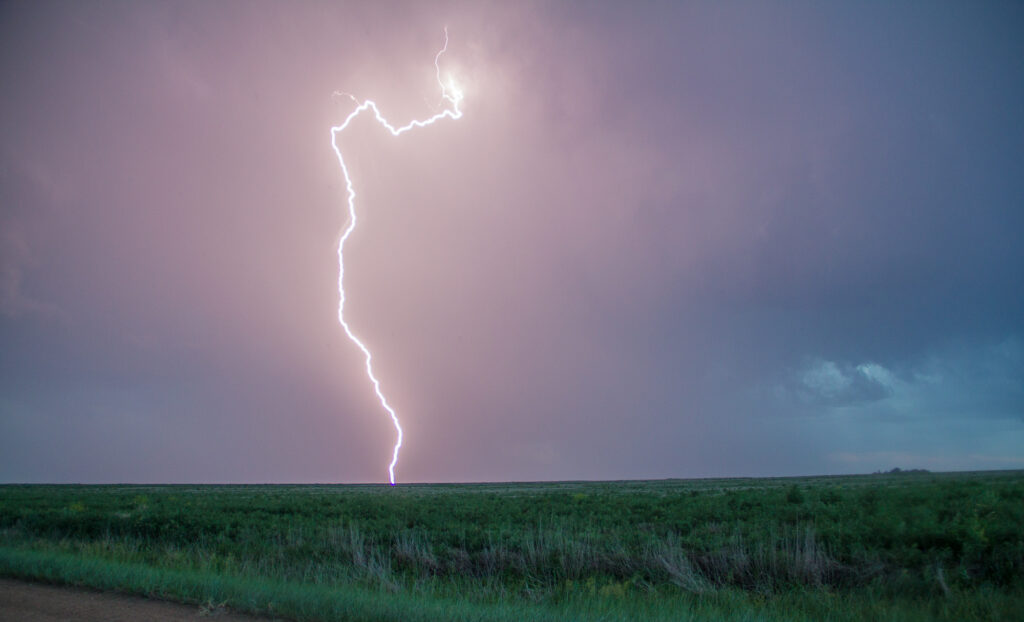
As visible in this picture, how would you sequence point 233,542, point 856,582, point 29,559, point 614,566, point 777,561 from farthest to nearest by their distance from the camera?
1. point 233,542
2. point 614,566
3. point 777,561
4. point 856,582
5. point 29,559

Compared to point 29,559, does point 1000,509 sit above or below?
above

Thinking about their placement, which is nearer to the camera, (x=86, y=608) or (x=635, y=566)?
(x=86, y=608)

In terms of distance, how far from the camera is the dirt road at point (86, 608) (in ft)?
26.9

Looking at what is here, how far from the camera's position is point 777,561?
13961 mm

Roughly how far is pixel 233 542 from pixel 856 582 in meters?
18.4

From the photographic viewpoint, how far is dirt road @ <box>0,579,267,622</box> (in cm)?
820

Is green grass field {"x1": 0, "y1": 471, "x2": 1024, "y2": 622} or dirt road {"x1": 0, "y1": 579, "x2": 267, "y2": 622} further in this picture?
green grass field {"x1": 0, "y1": 471, "x2": 1024, "y2": 622}

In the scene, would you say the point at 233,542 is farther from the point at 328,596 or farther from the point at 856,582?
the point at 856,582

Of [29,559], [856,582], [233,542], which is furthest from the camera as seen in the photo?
[233,542]

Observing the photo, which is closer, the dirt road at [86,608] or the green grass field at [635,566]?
the dirt road at [86,608]

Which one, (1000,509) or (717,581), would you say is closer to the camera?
(1000,509)

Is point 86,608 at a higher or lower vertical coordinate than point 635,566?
higher

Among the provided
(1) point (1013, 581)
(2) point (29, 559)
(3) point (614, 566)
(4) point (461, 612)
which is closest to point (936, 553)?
(1) point (1013, 581)

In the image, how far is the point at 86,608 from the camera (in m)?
8.77
